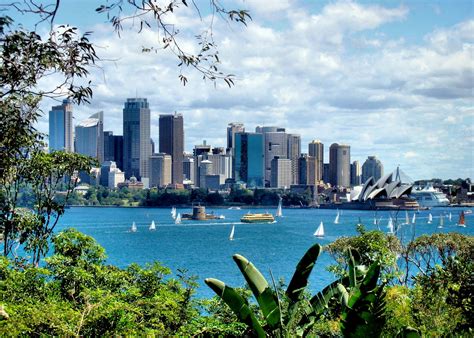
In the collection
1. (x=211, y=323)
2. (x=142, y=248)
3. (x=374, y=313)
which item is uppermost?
(x=374, y=313)

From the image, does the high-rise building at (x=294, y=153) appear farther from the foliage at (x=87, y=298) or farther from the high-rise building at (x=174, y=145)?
the foliage at (x=87, y=298)

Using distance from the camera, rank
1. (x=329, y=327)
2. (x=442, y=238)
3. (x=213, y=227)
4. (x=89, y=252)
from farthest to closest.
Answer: (x=213, y=227)
(x=442, y=238)
(x=89, y=252)
(x=329, y=327)

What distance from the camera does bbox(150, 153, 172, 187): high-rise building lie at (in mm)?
125062

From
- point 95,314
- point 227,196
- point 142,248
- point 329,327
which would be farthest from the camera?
point 227,196

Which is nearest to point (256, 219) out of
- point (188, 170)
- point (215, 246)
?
point (215, 246)

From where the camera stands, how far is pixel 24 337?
507 cm

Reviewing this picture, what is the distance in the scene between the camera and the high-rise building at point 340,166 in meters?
132

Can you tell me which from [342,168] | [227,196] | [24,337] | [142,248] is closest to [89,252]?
[24,337]

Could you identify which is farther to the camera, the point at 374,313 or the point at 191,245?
the point at 191,245

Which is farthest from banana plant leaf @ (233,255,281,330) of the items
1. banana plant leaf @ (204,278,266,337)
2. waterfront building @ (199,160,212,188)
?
waterfront building @ (199,160,212,188)

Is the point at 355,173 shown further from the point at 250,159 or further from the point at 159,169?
the point at 159,169

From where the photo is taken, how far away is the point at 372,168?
5059 inches

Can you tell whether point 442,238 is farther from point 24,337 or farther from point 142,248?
point 142,248

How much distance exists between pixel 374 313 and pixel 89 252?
4.39 m
